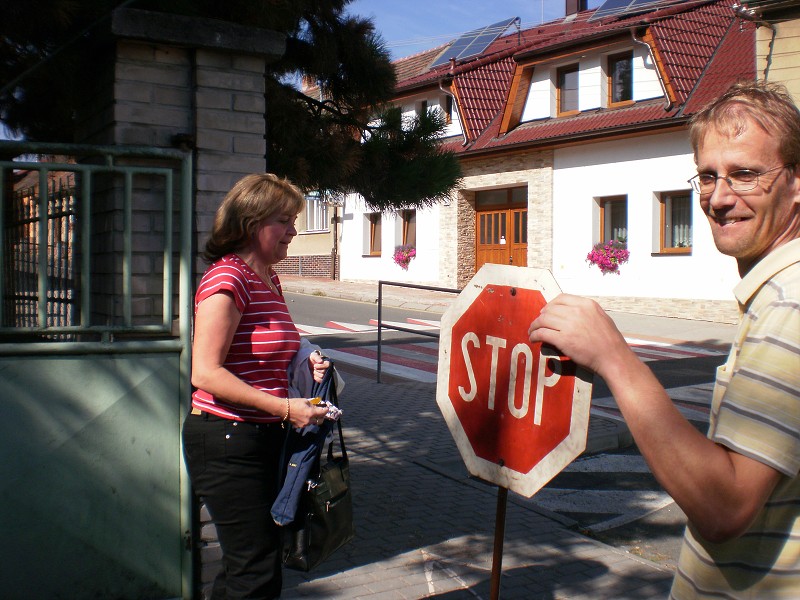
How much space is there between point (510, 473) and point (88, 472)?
2.13 metres

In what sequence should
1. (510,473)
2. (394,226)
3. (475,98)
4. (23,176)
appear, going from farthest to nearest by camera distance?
(394,226) → (475,98) → (23,176) → (510,473)

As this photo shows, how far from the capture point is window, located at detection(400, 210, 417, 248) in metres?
26.8

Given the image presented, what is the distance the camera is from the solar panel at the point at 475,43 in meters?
26.8

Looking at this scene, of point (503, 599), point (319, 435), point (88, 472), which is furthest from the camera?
point (503, 599)

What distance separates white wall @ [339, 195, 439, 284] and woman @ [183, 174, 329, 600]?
21.0 metres

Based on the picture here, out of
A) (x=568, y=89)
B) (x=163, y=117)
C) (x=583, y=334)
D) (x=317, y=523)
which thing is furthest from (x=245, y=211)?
(x=568, y=89)

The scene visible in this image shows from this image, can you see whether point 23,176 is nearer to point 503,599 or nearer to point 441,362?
point 441,362

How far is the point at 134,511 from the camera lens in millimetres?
3609

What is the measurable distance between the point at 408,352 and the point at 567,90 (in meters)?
11.8

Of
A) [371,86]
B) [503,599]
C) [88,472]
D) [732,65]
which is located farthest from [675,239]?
[88,472]

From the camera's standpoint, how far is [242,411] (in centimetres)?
291

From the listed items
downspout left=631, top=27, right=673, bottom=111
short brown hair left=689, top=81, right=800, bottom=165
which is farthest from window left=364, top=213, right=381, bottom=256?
short brown hair left=689, top=81, right=800, bottom=165

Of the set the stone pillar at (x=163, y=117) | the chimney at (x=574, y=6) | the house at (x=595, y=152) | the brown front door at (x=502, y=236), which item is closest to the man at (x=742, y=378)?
the stone pillar at (x=163, y=117)

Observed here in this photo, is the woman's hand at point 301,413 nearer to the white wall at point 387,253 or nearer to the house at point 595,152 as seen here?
the house at point 595,152
